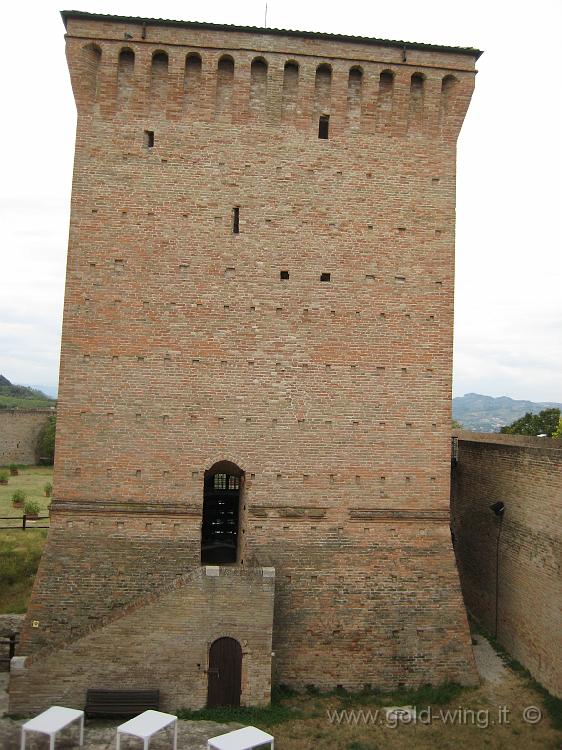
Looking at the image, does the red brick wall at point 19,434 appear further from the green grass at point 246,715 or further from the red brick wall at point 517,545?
the green grass at point 246,715

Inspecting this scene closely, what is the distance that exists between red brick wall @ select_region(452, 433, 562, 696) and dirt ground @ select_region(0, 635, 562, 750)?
39.6 inches

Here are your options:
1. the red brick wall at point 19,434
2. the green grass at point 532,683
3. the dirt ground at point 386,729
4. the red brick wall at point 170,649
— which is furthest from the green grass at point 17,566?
the red brick wall at point 19,434

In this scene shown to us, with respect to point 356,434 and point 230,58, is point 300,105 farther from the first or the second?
point 356,434

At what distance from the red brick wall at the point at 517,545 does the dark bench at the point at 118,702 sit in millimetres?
7377

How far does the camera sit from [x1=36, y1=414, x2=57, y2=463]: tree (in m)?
38.4

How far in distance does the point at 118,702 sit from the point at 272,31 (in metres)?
13.2

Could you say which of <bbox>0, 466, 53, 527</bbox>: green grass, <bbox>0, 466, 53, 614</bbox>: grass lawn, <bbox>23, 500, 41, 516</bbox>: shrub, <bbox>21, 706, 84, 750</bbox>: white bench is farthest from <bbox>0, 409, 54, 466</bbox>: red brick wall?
<bbox>21, 706, 84, 750</bbox>: white bench

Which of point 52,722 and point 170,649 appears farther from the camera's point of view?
point 170,649

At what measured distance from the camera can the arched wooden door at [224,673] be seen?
10.6 m

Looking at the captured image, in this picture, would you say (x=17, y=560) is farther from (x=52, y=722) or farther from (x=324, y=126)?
(x=324, y=126)

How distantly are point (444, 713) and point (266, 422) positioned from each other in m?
6.20

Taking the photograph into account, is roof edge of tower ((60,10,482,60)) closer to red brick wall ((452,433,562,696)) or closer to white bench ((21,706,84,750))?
red brick wall ((452,433,562,696))
